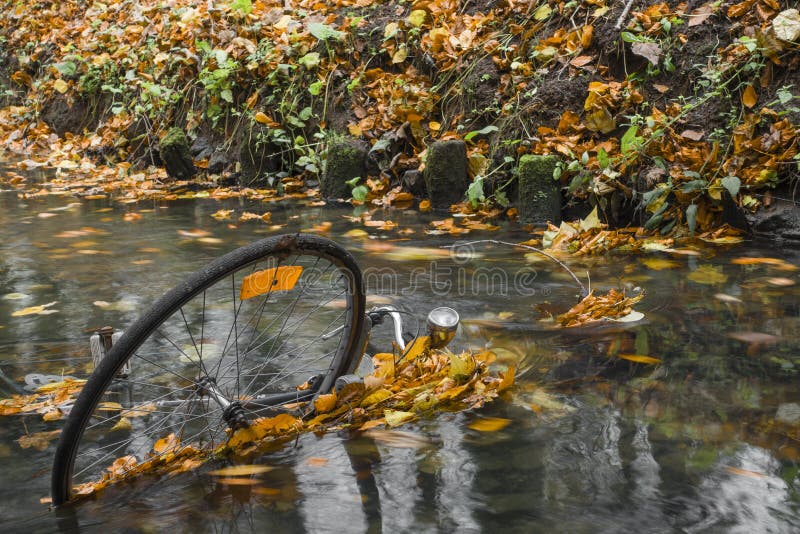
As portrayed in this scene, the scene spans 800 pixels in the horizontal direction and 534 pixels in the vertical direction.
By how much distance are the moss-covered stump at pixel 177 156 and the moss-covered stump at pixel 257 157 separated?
2.73 ft

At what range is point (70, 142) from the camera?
10.8 metres

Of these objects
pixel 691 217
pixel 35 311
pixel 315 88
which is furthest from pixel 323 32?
pixel 35 311

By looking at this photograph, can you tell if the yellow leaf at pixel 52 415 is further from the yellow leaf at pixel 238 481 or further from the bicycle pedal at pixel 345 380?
the bicycle pedal at pixel 345 380

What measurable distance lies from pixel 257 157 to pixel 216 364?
5.22 meters

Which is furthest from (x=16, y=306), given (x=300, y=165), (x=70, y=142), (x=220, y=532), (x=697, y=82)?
(x=70, y=142)

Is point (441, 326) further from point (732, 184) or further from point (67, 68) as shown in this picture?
point (67, 68)

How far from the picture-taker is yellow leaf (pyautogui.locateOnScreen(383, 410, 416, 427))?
104 inches

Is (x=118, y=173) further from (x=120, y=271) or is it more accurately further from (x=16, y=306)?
(x=16, y=306)

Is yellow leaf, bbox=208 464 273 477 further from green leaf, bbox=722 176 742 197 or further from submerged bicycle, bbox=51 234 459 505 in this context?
green leaf, bbox=722 176 742 197

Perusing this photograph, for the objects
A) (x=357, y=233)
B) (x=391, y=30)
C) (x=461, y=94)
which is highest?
(x=391, y=30)

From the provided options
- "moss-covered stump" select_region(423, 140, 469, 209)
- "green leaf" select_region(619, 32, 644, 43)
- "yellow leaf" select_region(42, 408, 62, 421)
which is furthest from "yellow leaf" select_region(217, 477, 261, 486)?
"green leaf" select_region(619, 32, 644, 43)

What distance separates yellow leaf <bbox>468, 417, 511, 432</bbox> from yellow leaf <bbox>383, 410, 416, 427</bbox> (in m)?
0.21

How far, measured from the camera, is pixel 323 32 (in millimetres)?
7695

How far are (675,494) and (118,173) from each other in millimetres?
8164
